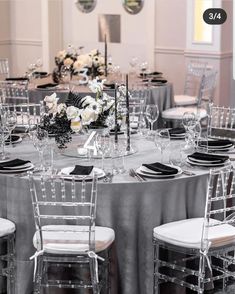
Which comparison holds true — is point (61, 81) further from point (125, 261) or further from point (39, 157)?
point (125, 261)

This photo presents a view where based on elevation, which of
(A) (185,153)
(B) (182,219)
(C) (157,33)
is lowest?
(B) (182,219)

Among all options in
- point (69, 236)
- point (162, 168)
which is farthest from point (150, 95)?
point (69, 236)

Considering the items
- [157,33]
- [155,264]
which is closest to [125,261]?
[155,264]

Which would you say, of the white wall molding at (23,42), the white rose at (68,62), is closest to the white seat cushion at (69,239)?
the white rose at (68,62)

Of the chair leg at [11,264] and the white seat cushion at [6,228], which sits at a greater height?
the white seat cushion at [6,228]

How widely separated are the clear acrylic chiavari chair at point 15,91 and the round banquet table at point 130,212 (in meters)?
3.36

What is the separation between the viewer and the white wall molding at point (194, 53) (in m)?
9.21

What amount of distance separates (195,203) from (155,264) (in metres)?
0.45

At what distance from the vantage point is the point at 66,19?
34.7ft

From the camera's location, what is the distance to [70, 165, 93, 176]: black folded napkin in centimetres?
419

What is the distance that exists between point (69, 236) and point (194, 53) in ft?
18.9

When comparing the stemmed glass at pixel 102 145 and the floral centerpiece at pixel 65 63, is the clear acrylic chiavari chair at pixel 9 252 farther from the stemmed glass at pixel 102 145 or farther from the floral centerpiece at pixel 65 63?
the floral centerpiece at pixel 65 63

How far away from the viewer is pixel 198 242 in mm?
3975

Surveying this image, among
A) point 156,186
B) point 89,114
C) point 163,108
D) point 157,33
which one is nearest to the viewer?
point 156,186
